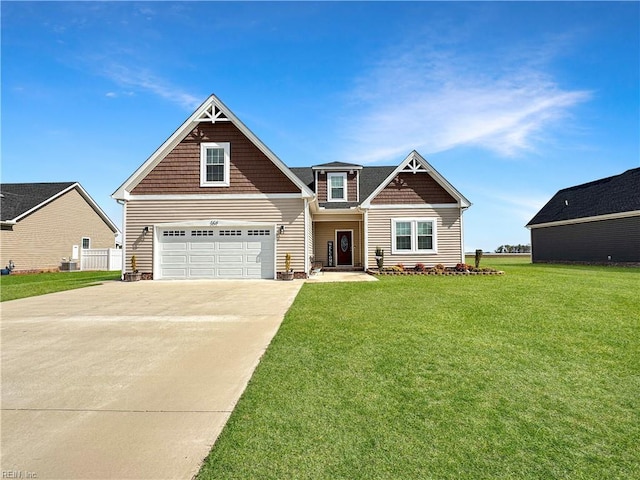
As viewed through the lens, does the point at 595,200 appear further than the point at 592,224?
Yes

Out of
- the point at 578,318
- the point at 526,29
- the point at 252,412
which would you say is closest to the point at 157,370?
the point at 252,412

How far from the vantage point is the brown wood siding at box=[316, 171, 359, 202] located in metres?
20.7

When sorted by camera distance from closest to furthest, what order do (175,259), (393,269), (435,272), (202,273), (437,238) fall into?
(202,273), (175,259), (435,272), (393,269), (437,238)

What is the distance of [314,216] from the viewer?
795 inches

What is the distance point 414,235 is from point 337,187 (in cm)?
514

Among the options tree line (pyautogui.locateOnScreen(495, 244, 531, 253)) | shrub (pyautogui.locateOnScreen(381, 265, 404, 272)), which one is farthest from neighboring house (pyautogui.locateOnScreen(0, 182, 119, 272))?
tree line (pyautogui.locateOnScreen(495, 244, 531, 253))

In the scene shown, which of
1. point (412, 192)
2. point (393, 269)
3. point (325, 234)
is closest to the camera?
point (393, 269)

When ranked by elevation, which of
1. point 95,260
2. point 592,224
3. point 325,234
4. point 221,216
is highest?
point 592,224

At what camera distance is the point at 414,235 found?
18.8 m

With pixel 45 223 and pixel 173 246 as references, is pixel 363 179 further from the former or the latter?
pixel 45 223

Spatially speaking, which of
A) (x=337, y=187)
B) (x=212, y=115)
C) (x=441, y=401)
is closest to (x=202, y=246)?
(x=212, y=115)

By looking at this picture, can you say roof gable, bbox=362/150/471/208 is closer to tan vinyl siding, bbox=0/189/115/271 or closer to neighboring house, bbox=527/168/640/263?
neighboring house, bbox=527/168/640/263

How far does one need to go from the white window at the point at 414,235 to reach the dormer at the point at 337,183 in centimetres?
296

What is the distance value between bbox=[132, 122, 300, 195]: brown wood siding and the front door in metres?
6.54
